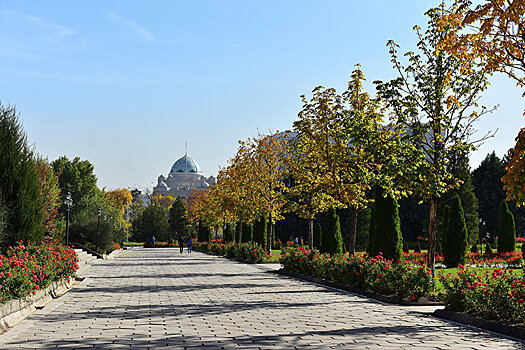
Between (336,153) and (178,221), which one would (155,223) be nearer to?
(178,221)

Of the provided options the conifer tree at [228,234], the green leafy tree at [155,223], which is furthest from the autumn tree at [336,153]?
the green leafy tree at [155,223]

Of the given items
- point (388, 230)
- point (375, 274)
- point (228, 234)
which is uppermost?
point (228, 234)

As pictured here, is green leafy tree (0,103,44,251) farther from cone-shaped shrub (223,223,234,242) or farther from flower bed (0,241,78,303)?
cone-shaped shrub (223,223,234,242)

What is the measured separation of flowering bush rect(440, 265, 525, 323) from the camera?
930 cm

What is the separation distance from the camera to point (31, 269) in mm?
12359

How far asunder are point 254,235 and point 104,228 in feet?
35.7

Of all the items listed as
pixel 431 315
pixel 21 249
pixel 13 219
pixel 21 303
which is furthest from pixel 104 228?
pixel 431 315

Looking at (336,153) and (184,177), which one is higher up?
(184,177)

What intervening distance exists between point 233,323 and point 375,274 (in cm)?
588

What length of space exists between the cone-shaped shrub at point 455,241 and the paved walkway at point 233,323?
41.2 feet

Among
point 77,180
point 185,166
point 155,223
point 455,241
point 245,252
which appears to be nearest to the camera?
point 455,241

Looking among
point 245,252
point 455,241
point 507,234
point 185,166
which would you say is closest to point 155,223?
point 245,252

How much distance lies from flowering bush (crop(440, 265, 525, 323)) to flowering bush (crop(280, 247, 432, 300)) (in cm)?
152

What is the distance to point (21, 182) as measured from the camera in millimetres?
17172
